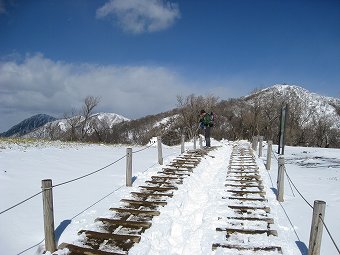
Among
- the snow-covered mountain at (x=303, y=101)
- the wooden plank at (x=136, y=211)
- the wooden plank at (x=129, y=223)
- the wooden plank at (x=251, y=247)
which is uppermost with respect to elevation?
the snow-covered mountain at (x=303, y=101)

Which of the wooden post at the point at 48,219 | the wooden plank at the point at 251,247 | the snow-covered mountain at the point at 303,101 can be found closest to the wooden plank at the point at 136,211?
the wooden plank at the point at 251,247

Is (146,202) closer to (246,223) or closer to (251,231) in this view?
(246,223)

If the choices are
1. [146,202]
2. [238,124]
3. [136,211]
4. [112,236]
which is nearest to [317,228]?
[112,236]

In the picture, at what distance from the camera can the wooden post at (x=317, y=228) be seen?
15.3ft

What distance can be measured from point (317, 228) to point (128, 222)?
3456 millimetres

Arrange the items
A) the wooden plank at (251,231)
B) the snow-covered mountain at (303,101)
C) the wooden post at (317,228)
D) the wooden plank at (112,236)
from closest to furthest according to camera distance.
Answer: the wooden post at (317,228) < the wooden plank at (112,236) < the wooden plank at (251,231) < the snow-covered mountain at (303,101)

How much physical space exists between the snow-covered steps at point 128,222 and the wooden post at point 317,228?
2852 mm

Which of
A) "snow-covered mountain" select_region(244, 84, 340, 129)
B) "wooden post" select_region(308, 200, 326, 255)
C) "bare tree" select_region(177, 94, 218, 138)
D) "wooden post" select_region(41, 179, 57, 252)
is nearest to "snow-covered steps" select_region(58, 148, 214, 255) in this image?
"wooden post" select_region(41, 179, 57, 252)

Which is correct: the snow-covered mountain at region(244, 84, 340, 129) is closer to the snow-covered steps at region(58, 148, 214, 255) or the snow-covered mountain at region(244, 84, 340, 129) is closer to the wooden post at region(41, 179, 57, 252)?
the snow-covered steps at region(58, 148, 214, 255)

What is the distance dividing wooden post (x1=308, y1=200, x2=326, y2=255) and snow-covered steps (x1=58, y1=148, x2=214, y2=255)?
2.85m

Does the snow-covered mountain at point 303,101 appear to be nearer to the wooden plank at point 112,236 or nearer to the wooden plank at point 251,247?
the wooden plank at point 251,247

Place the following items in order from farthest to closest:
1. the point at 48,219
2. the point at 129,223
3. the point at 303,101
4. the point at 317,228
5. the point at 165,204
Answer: the point at 303,101
the point at 165,204
the point at 129,223
the point at 48,219
the point at 317,228

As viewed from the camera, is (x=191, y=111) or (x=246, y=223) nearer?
(x=246, y=223)

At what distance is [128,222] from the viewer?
20.5 ft
